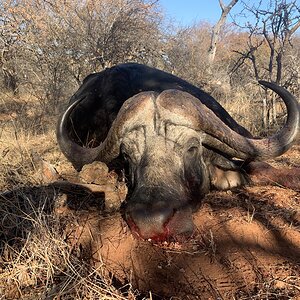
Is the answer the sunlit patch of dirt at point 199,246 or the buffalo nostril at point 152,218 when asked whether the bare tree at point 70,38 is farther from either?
the buffalo nostril at point 152,218

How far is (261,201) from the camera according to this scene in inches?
129

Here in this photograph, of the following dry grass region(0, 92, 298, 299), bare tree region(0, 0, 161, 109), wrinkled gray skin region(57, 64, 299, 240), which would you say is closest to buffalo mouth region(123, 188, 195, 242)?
wrinkled gray skin region(57, 64, 299, 240)

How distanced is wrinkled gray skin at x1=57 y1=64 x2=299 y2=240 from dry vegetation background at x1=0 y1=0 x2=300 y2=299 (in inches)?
14.1

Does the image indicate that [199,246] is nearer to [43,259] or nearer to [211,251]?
[211,251]

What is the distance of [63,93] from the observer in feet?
32.1

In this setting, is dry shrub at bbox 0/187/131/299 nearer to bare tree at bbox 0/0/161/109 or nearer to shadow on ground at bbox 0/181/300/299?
shadow on ground at bbox 0/181/300/299

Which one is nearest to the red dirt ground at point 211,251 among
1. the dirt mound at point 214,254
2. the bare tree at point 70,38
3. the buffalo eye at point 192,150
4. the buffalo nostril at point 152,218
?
the dirt mound at point 214,254

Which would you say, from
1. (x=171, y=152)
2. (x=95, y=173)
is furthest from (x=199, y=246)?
(x=95, y=173)

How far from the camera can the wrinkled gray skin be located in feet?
8.25

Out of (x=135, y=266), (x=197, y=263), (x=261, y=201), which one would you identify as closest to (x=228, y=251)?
(x=197, y=263)

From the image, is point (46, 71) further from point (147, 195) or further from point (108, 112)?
point (147, 195)

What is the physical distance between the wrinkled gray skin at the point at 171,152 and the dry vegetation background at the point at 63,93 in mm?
358

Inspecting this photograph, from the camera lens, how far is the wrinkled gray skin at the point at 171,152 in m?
2.52

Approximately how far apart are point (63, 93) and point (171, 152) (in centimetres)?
724
